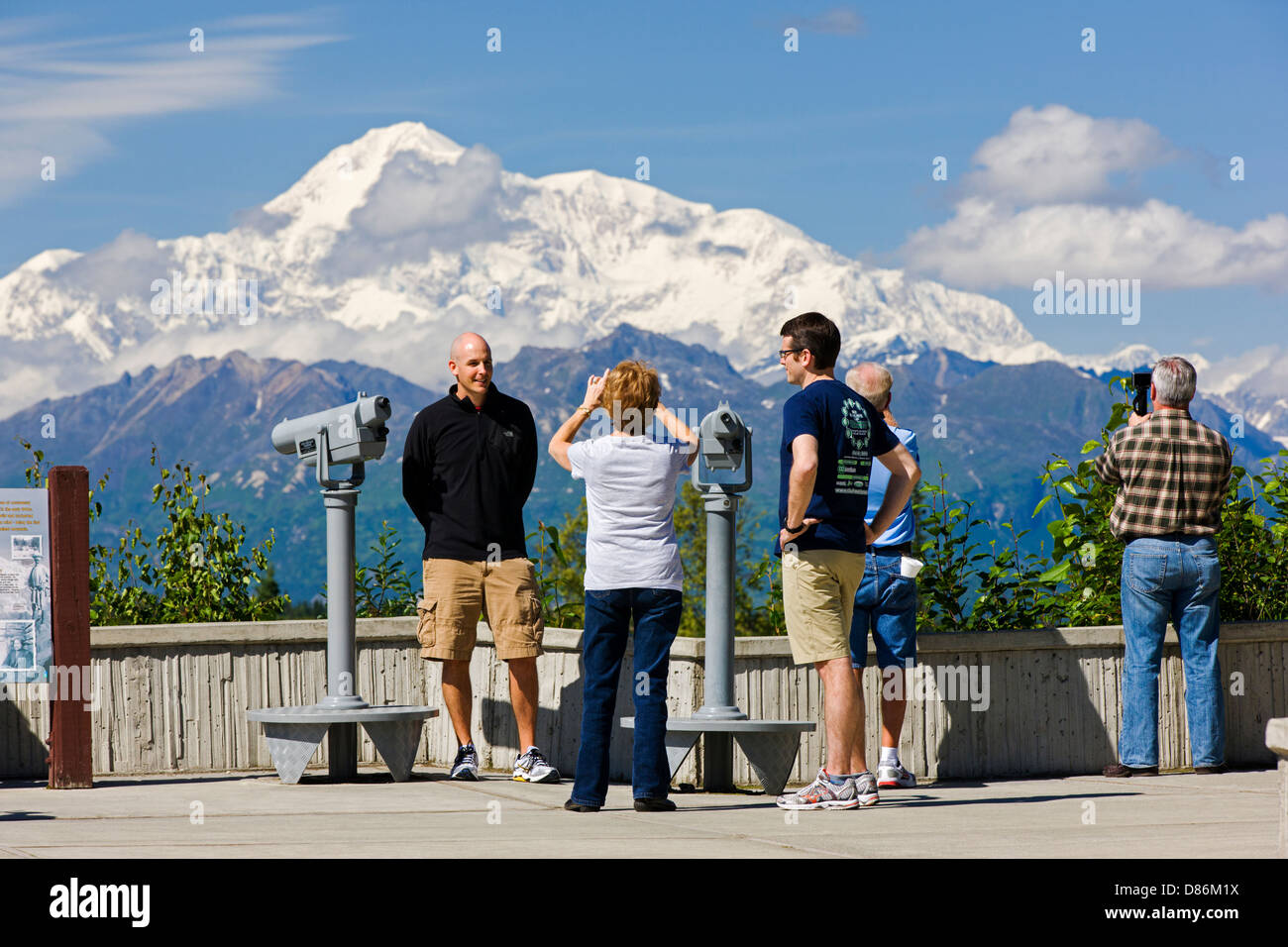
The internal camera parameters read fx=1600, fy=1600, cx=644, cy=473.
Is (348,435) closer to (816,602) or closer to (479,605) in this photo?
(479,605)

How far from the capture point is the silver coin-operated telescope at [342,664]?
7516mm

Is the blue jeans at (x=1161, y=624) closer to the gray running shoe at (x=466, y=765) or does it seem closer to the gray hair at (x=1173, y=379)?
the gray hair at (x=1173, y=379)

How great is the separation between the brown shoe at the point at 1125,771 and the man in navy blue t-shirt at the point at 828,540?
6.26ft

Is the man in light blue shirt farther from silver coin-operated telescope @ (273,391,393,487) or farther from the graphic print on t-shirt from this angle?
silver coin-operated telescope @ (273,391,393,487)

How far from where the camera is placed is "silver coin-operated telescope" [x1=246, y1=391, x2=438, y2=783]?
7.52 metres

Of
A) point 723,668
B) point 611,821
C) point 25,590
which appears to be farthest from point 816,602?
point 25,590

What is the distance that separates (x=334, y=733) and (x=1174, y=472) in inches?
168

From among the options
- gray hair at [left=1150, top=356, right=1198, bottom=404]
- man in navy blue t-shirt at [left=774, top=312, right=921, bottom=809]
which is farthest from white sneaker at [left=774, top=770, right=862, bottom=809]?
gray hair at [left=1150, top=356, right=1198, bottom=404]

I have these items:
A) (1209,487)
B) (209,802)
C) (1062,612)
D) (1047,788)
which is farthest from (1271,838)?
(209,802)

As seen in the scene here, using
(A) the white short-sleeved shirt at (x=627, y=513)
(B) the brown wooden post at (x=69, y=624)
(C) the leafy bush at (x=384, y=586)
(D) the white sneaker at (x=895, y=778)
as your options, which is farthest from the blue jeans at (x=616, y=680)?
(C) the leafy bush at (x=384, y=586)

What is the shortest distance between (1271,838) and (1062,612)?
353cm

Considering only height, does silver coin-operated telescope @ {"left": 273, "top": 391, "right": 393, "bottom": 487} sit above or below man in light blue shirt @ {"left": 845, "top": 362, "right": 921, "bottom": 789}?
above

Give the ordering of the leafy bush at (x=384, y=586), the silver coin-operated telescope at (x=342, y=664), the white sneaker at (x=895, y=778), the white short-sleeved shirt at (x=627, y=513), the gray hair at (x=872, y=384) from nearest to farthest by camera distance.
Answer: the white short-sleeved shirt at (x=627, y=513) < the gray hair at (x=872, y=384) < the silver coin-operated telescope at (x=342, y=664) < the white sneaker at (x=895, y=778) < the leafy bush at (x=384, y=586)

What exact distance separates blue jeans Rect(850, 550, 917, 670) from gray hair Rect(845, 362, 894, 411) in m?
0.71
